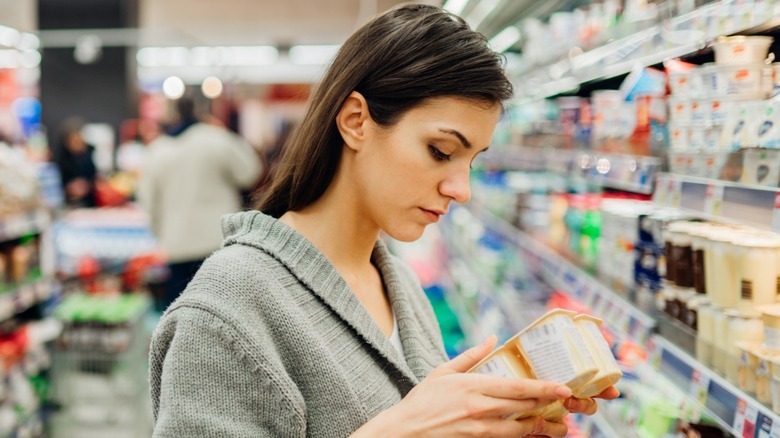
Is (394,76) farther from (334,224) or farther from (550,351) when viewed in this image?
(550,351)

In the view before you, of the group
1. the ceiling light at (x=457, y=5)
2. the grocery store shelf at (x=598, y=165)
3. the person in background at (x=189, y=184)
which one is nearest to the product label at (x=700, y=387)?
the grocery store shelf at (x=598, y=165)

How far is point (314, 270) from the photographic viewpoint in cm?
141

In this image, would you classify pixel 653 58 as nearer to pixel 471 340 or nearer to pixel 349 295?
pixel 349 295

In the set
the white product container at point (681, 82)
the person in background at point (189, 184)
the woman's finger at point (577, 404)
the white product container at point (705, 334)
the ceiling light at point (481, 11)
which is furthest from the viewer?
the person in background at point (189, 184)

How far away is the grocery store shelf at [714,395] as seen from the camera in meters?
1.39

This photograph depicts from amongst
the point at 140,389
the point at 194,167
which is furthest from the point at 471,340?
the point at 194,167

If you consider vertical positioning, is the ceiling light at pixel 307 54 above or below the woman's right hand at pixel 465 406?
above

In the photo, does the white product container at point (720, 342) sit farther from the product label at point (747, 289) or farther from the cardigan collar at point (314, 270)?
the cardigan collar at point (314, 270)

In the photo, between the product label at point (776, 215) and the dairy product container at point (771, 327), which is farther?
the dairy product container at point (771, 327)

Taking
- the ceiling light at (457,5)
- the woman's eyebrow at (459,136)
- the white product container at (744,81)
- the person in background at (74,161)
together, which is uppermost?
the ceiling light at (457,5)

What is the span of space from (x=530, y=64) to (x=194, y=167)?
107 inches

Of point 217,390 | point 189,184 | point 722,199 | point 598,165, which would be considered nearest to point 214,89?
point 189,184

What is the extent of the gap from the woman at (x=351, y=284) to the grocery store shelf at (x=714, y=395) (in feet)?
1.12

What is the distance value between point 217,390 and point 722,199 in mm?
1032
